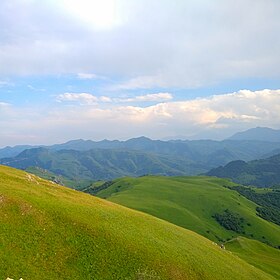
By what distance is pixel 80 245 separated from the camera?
160ft

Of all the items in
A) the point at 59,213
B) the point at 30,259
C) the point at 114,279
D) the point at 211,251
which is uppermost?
the point at 59,213

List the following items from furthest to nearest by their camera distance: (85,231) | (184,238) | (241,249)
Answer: (241,249), (184,238), (85,231)

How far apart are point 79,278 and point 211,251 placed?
1336 inches

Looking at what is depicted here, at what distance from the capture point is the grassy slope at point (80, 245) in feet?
145

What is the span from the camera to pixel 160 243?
57562 millimetres

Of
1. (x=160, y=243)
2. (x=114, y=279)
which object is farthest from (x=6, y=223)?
(x=160, y=243)

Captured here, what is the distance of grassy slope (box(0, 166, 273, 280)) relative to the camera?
4409 centimetres

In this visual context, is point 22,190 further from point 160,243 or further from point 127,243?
point 160,243

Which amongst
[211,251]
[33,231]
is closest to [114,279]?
[33,231]

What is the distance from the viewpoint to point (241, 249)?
13512 cm

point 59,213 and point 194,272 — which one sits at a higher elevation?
point 59,213

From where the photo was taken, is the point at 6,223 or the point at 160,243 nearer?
→ the point at 6,223

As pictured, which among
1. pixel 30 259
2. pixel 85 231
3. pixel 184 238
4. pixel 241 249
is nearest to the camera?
pixel 30 259

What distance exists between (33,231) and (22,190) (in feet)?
38.6
